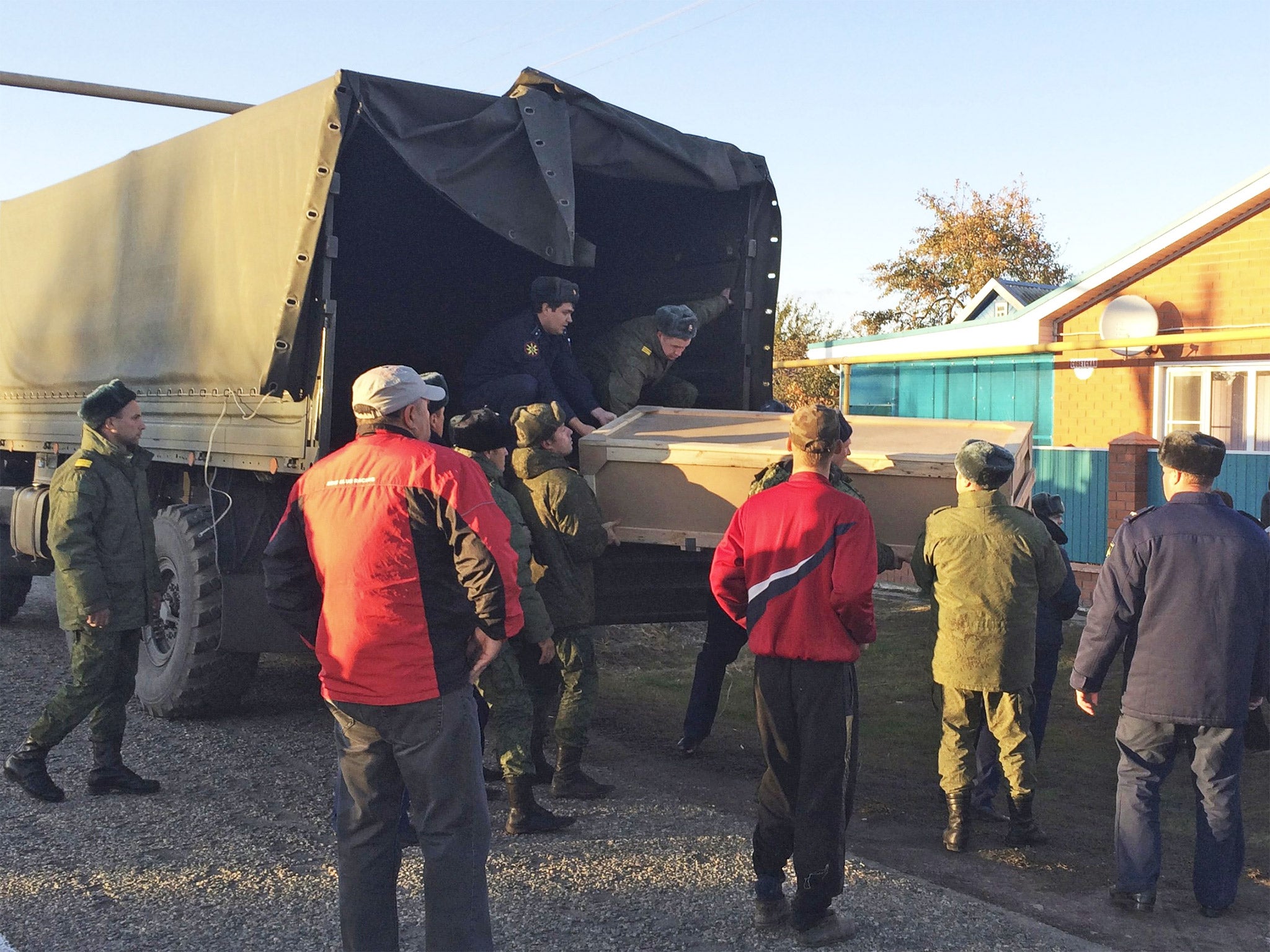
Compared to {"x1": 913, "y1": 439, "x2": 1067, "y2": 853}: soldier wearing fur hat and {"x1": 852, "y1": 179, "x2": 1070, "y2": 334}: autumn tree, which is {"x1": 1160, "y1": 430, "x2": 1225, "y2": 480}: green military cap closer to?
{"x1": 913, "y1": 439, "x2": 1067, "y2": 853}: soldier wearing fur hat

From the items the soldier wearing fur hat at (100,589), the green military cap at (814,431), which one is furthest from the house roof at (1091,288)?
the soldier wearing fur hat at (100,589)

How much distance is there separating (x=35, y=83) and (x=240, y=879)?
11338mm

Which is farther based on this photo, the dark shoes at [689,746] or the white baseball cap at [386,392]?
the dark shoes at [689,746]

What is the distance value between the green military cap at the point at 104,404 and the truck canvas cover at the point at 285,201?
712 mm

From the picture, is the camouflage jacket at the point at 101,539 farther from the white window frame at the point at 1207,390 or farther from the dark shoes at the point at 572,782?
the white window frame at the point at 1207,390

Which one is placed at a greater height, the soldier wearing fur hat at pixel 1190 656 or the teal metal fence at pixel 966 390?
the teal metal fence at pixel 966 390

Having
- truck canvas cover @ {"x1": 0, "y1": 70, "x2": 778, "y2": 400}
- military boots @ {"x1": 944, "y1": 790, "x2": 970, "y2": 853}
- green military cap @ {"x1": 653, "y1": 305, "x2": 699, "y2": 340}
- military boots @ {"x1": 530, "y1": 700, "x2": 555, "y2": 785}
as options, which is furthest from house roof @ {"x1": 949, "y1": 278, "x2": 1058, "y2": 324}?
military boots @ {"x1": 944, "y1": 790, "x2": 970, "y2": 853}

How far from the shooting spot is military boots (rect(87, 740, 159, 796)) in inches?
224

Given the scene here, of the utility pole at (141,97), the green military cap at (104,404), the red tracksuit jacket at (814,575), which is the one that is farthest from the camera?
the utility pole at (141,97)

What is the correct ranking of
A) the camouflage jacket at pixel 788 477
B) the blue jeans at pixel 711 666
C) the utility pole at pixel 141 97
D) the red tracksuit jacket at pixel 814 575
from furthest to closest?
1. the utility pole at pixel 141 97
2. the blue jeans at pixel 711 666
3. the camouflage jacket at pixel 788 477
4. the red tracksuit jacket at pixel 814 575

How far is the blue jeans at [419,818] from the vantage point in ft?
11.4

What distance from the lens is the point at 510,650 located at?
5.42 m

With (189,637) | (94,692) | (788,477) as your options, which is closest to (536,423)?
(788,477)

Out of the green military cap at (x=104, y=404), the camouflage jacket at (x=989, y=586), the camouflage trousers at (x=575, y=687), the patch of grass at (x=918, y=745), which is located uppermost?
the green military cap at (x=104, y=404)
